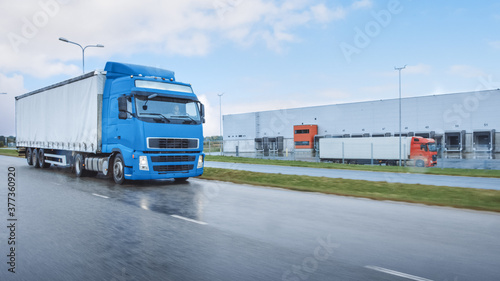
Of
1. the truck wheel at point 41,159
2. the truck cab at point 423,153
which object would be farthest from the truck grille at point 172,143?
the truck cab at point 423,153

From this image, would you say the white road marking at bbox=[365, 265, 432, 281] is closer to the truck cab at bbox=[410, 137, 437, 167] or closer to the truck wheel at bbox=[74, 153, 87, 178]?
the truck wheel at bbox=[74, 153, 87, 178]

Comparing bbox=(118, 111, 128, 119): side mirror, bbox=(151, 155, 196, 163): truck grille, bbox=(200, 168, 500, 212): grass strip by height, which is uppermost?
bbox=(118, 111, 128, 119): side mirror

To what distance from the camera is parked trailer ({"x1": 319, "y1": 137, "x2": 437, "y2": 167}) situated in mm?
28986

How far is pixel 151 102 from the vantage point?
41.6 feet

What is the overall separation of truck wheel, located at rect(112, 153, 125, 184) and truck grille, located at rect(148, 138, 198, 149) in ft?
4.72

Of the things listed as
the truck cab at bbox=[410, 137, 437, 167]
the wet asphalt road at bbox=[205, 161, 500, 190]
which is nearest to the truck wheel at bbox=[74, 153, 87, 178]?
the wet asphalt road at bbox=[205, 161, 500, 190]

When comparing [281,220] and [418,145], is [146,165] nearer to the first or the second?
[281,220]

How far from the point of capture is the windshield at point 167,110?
12432 millimetres

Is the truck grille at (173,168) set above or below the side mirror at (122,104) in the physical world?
below

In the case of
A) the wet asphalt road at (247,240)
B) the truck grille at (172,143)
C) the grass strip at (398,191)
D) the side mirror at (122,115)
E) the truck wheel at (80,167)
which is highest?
the side mirror at (122,115)

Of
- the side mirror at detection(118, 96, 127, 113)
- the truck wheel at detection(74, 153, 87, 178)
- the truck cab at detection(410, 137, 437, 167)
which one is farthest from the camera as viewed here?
the truck cab at detection(410, 137, 437, 167)

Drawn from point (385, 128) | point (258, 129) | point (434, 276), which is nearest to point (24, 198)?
point (434, 276)

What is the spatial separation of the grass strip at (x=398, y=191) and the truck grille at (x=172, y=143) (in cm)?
269

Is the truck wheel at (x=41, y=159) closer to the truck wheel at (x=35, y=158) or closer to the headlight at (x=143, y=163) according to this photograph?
the truck wheel at (x=35, y=158)
